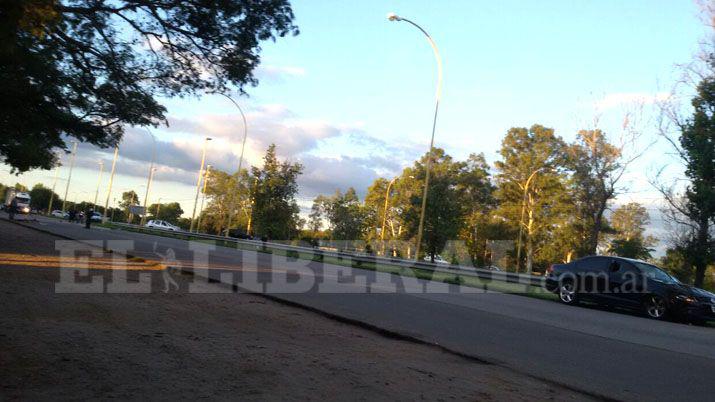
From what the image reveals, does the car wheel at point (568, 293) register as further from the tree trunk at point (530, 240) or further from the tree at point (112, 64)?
the tree trunk at point (530, 240)

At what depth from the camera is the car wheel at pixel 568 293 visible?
15945mm

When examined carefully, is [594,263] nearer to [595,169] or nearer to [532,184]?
[595,169]

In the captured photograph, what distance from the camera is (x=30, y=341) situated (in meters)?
5.64

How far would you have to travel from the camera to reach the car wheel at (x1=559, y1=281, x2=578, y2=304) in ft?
52.3

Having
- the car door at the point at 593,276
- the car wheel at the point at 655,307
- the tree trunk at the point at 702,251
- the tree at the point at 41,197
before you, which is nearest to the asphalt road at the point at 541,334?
the car wheel at the point at 655,307

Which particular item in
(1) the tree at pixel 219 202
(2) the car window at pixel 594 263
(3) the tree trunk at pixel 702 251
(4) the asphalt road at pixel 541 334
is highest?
(1) the tree at pixel 219 202

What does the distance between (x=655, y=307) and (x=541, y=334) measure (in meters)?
6.30

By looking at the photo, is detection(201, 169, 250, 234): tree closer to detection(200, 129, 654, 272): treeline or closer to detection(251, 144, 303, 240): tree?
detection(200, 129, 654, 272): treeline

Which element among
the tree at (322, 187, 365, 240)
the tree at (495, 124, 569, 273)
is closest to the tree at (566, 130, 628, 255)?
the tree at (495, 124, 569, 273)

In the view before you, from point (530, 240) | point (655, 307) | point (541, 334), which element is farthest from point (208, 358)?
point (530, 240)

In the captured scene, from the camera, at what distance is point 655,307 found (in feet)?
46.0

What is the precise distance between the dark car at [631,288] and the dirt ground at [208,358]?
924cm

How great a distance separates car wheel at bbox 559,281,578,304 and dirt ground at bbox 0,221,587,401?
9.67m

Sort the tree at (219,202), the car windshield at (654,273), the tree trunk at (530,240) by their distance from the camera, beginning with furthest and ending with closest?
1. the tree at (219,202)
2. the tree trunk at (530,240)
3. the car windshield at (654,273)
